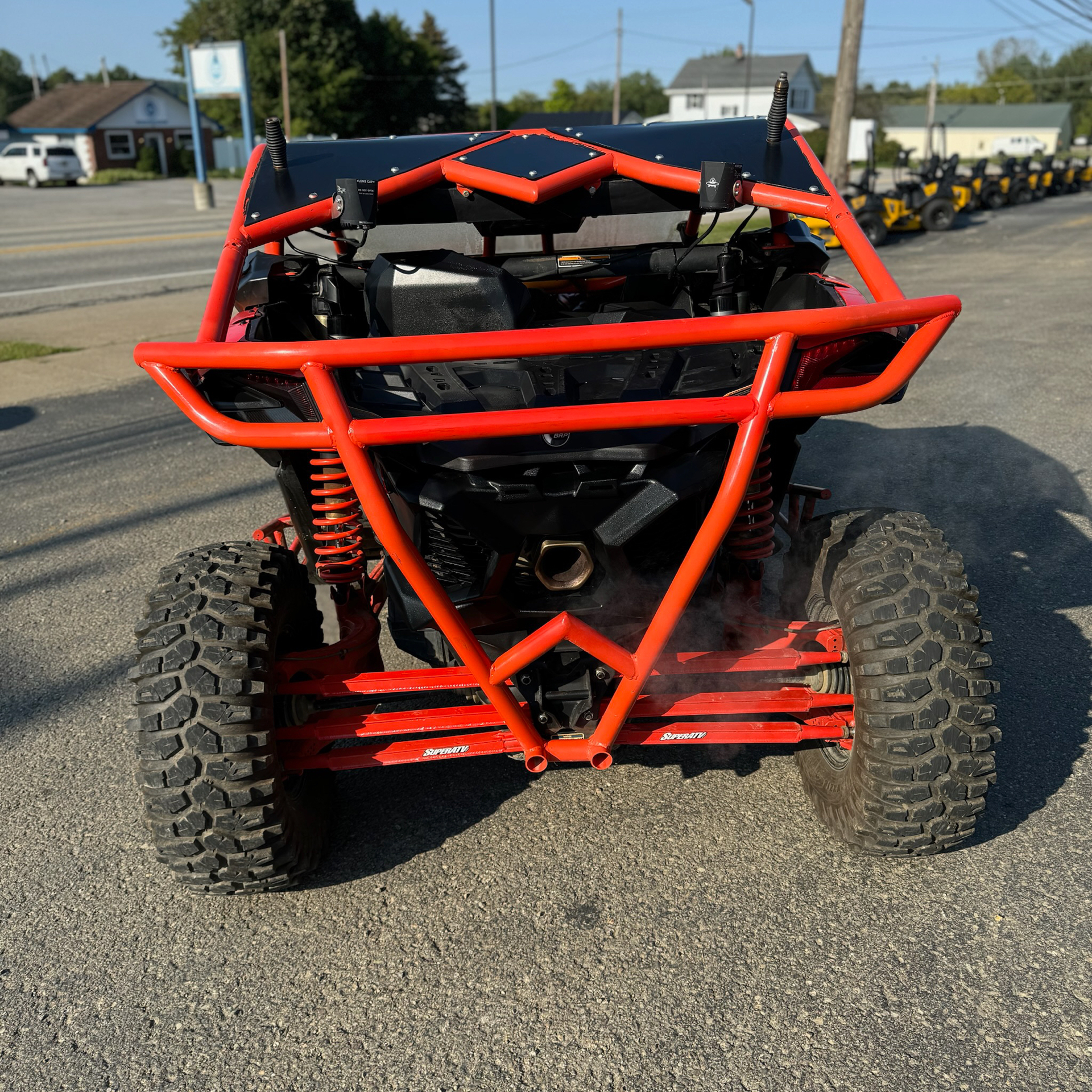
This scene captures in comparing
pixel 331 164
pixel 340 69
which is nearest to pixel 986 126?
pixel 340 69

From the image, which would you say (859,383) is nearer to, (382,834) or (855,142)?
(382,834)

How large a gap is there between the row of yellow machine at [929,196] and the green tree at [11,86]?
347 feet

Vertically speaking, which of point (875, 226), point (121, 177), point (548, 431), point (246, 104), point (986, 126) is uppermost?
point (246, 104)

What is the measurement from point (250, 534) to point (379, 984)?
3226mm

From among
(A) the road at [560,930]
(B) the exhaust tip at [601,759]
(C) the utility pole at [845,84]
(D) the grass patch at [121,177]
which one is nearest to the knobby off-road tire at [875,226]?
(C) the utility pole at [845,84]

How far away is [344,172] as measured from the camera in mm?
3316

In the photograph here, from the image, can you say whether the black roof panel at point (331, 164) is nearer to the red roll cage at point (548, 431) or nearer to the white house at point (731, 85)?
the red roll cage at point (548, 431)

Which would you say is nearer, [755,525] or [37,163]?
[755,525]

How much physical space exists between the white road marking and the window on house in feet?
185

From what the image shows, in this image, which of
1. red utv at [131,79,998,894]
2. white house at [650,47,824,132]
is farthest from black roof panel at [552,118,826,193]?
white house at [650,47,824,132]

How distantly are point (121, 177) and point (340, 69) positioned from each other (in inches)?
564

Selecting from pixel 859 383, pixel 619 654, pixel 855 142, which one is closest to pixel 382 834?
pixel 619 654

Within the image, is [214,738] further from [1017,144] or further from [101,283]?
[1017,144]

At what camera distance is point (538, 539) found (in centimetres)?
272
